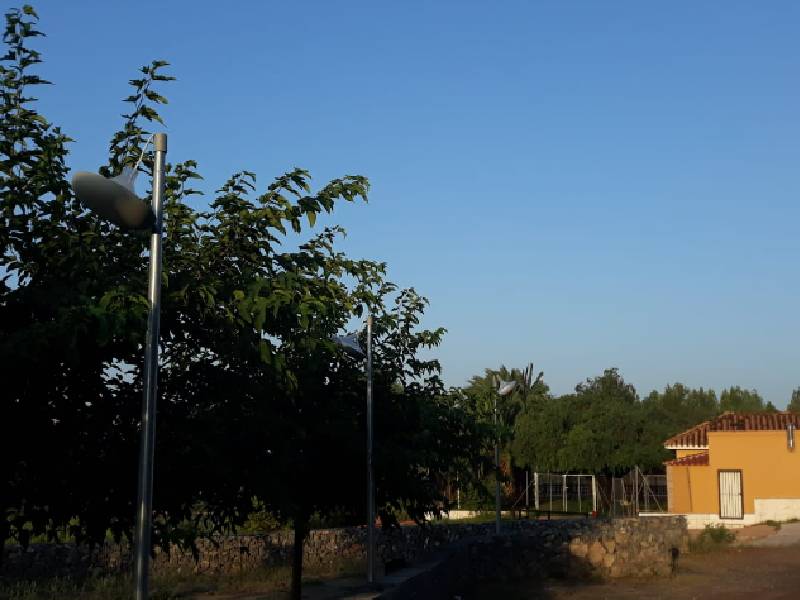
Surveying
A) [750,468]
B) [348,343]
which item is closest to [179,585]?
[348,343]

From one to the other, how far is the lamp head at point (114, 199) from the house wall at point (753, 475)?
39636 mm

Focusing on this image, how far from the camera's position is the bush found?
3212 cm

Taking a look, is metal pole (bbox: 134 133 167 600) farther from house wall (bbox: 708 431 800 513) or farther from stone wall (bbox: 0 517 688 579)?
house wall (bbox: 708 431 800 513)

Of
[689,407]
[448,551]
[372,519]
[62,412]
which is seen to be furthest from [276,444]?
[689,407]

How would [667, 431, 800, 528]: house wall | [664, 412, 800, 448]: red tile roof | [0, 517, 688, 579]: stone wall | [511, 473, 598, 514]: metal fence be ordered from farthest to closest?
[511, 473, 598, 514]: metal fence, [664, 412, 800, 448]: red tile roof, [667, 431, 800, 528]: house wall, [0, 517, 688, 579]: stone wall

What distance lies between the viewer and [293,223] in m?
9.74

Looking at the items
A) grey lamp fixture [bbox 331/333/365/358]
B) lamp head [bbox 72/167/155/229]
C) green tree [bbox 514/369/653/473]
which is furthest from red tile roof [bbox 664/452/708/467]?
lamp head [bbox 72/167/155/229]

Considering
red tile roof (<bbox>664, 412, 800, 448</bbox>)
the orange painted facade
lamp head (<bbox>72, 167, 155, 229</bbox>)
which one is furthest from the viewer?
red tile roof (<bbox>664, 412, 800, 448</bbox>)

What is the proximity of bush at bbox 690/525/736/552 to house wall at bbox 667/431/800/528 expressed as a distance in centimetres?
851

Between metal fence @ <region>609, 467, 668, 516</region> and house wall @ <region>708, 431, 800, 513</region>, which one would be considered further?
metal fence @ <region>609, 467, 668, 516</region>

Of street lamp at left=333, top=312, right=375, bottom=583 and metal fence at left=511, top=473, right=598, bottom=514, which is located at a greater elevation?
street lamp at left=333, top=312, right=375, bottom=583

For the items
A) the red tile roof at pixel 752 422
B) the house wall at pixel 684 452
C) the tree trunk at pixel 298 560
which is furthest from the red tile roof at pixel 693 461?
the tree trunk at pixel 298 560

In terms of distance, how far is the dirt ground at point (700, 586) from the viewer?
74.9ft

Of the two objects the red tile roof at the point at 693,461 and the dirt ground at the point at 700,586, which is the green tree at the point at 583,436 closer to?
the red tile roof at the point at 693,461
